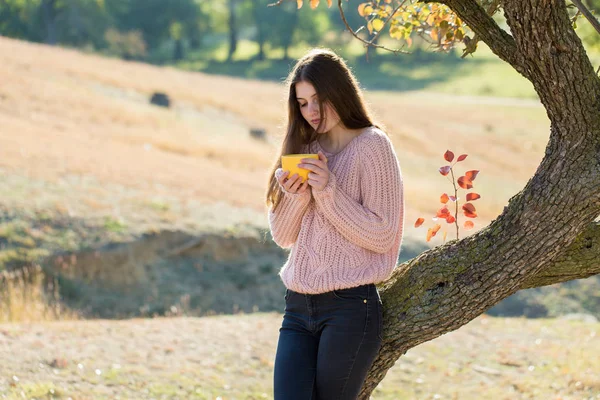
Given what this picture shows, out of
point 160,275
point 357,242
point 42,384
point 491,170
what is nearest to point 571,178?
point 357,242

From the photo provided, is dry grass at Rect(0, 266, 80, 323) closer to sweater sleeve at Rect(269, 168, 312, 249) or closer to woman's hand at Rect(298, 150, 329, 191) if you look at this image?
sweater sleeve at Rect(269, 168, 312, 249)

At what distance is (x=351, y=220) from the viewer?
319 centimetres

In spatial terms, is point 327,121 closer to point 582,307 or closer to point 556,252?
point 556,252

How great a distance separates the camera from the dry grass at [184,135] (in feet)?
43.3

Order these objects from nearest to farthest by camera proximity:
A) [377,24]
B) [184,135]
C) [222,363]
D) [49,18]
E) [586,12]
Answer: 1. [586,12]
2. [377,24]
3. [222,363]
4. [184,135]
5. [49,18]

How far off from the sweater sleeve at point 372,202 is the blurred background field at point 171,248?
0.60 meters

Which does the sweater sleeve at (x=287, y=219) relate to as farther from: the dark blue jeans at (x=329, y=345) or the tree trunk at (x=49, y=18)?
the tree trunk at (x=49, y=18)

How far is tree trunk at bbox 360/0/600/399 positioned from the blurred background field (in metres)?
0.93

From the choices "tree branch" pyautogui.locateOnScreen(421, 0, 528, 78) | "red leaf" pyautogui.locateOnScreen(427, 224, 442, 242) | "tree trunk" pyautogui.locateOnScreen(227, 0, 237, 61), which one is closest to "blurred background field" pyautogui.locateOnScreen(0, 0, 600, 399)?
"red leaf" pyautogui.locateOnScreen(427, 224, 442, 242)

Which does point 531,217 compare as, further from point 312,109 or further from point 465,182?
point 312,109

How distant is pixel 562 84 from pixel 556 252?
71 centimetres

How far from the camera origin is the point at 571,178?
10.4 ft

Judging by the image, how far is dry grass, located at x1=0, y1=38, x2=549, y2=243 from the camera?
13211 mm

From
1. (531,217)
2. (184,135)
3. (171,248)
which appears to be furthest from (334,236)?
(184,135)
